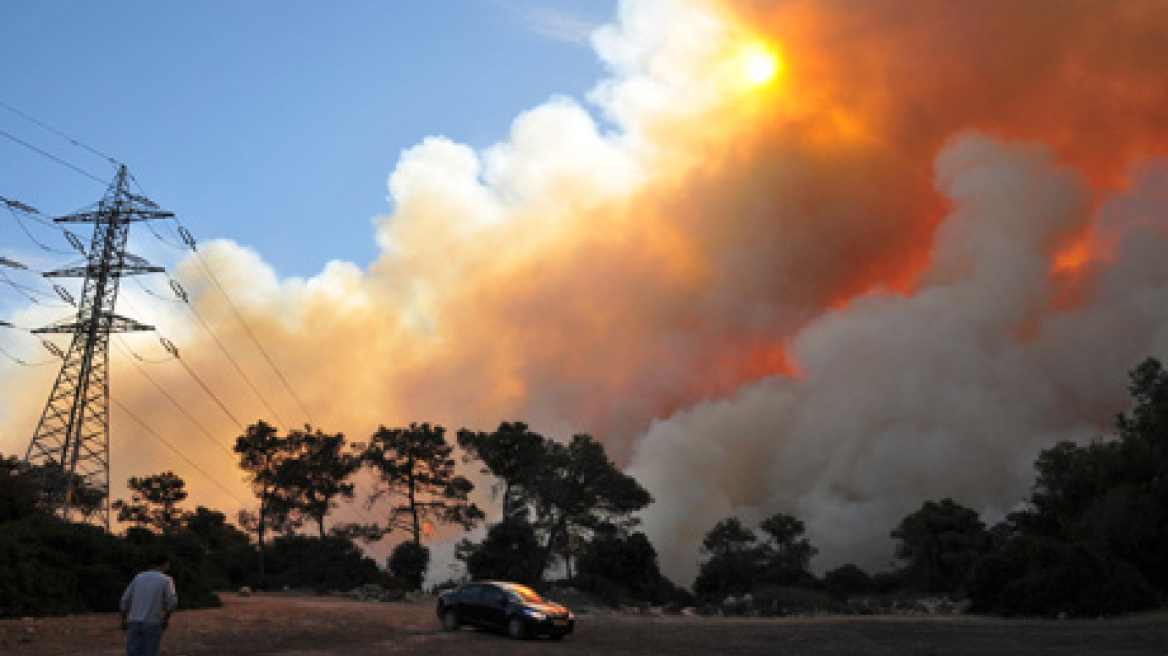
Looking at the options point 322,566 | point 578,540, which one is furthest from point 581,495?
point 322,566

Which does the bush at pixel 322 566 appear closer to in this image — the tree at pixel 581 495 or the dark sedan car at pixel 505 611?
the tree at pixel 581 495

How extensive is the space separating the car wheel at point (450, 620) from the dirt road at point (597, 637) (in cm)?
53

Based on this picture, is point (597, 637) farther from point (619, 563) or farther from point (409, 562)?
point (409, 562)

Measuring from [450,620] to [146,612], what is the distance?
58.1 ft

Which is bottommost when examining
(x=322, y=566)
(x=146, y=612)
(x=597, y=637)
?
(x=597, y=637)

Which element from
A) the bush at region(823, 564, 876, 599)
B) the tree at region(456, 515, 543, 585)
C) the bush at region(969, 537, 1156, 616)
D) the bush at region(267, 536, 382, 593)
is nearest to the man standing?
the bush at region(969, 537, 1156, 616)

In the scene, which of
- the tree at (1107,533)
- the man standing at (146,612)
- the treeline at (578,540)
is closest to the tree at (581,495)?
the treeline at (578,540)

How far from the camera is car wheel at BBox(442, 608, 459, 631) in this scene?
30.5m

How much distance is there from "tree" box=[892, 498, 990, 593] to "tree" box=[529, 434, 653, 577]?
97.2ft

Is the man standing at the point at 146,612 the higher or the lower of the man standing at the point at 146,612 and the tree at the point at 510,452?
the lower

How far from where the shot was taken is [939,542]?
8075 cm

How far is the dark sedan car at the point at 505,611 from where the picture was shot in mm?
27797

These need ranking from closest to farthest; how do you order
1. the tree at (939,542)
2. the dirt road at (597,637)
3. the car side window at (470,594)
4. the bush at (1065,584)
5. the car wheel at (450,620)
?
the dirt road at (597,637), the car side window at (470,594), the car wheel at (450,620), the bush at (1065,584), the tree at (939,542)

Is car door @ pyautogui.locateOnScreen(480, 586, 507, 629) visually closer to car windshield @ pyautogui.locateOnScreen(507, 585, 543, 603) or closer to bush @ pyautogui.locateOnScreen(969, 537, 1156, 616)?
car windshield @ pyautogui.locateOnScreen(507, 585, 543, 603)
